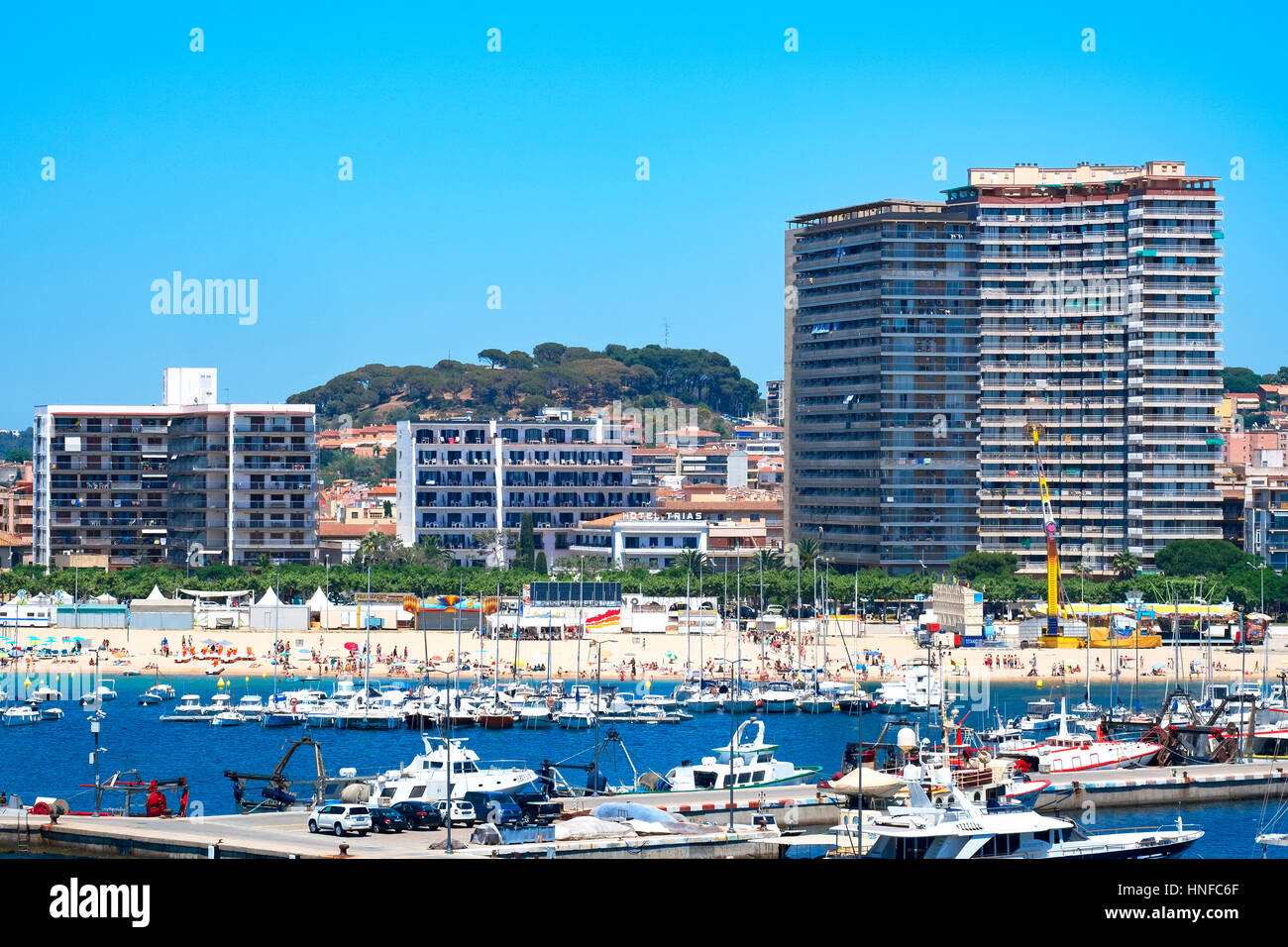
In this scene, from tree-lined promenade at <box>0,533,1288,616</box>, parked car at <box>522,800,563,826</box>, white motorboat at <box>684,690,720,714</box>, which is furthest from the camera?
tree-lined promenade at <box>0,533,1288,616</box>

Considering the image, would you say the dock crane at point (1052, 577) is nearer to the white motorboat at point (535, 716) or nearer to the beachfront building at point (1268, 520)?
the beachfront building at point (1268, 520)

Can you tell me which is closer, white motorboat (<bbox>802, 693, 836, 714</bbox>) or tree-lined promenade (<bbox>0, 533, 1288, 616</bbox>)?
white motorboat (<bbox>802, 693, 836, 714</bbox>)

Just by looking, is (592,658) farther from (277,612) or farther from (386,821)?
(386,821)

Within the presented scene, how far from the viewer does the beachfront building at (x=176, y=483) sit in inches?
5300

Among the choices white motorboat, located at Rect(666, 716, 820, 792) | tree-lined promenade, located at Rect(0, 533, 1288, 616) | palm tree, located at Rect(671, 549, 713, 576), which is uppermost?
palm tree, located at Rect(671, 549, 713, 576)

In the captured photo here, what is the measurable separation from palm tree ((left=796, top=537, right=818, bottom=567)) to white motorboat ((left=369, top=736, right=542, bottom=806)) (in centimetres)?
8219

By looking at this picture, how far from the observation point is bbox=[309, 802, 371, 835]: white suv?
132ft

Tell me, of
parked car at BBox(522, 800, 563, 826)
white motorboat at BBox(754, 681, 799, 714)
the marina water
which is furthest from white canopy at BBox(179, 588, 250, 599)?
parked car at BBox(522, 800, 563, 826)

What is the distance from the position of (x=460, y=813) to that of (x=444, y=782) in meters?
3.12

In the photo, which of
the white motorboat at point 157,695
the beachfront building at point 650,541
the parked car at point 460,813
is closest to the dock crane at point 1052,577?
the beachfront building at point 650,541

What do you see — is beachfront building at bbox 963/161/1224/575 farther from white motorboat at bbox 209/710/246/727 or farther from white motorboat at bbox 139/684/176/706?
white motorboat at bbox 209/710/246/727

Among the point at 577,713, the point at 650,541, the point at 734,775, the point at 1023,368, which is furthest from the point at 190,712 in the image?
the point at 1023,368

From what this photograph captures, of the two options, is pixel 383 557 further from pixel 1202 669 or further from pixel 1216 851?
pixel 1216 851

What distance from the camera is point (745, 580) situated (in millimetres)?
125938
